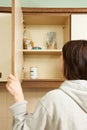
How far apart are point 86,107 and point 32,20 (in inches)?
41.8

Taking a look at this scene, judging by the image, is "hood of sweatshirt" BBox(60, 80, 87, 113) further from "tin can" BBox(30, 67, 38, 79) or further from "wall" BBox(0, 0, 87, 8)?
"wall" BBox(0, 0, 87, 8)

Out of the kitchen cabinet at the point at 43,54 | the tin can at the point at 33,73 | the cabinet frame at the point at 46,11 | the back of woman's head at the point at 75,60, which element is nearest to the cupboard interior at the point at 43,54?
the kitchen cabinet at the point at 43,54

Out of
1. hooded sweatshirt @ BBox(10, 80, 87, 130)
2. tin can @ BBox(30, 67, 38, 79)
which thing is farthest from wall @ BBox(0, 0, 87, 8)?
hooded sweatshirt @ BBox(10, 80, 87, 130)

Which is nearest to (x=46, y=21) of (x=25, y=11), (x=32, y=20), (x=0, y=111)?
(x=32, y=20)

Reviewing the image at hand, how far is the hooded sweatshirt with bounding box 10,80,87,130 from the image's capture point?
3.10 feet

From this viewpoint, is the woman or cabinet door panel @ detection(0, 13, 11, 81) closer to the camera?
the woman

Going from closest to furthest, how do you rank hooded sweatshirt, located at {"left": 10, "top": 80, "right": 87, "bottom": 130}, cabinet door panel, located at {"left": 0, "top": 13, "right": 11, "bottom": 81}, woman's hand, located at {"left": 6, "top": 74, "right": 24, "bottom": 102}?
1. hooded sweatshirt, located at {"left": 10, "top": 80, "right": 87, "bottom": 130}
2. woman's hand, located at {"left": 6, "top": 74, "right": 24, "bottom": 102}
3. cabinet door panel, located at {"left": 0, "top": 13, "right": 11, "bottom": 81}

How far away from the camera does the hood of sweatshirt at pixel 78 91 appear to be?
3.10ft

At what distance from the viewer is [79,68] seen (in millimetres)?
990

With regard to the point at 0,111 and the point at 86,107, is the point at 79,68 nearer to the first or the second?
the point at 86,107

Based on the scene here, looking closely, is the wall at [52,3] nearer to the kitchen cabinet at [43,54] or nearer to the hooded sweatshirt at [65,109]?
the kitchen cabinet at [43,54]

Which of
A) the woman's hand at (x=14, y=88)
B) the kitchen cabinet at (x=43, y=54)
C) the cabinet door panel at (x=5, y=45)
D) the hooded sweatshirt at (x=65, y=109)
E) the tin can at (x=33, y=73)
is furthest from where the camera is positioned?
the kitchen cabinet at (x=43, y=54)

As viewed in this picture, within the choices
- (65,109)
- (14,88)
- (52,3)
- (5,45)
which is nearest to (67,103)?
(65,109)

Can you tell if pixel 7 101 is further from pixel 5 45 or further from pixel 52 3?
pixel 52 3
